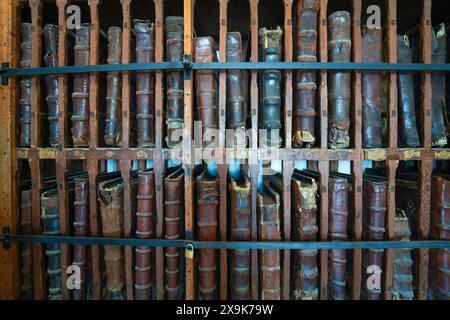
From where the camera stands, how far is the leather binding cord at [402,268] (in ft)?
5.72

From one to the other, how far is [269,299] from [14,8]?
9.92ft

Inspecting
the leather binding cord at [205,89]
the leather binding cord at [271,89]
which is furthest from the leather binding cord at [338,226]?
the leather binding cord at [205,89]

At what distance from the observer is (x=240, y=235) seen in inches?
67.7

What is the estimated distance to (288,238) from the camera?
1703 millimetres

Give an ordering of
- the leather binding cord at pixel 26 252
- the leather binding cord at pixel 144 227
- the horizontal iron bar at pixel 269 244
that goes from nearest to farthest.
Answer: the horizontal iron bar at pixel 269 244
the leather binding cord at pixel 144 227
the leather binding cord at pixel 26 252

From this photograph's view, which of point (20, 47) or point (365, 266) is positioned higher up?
point (20, 47)

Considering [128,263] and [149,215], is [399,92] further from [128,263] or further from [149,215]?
[128,263]

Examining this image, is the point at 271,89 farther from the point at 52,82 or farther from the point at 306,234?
the point at 52,82

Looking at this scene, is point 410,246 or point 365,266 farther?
point 365,266

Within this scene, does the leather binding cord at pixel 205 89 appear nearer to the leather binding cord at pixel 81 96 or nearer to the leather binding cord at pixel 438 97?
the leather binding cord at pixel 81 96

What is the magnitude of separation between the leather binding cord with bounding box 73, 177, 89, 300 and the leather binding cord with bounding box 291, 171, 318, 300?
1.63m

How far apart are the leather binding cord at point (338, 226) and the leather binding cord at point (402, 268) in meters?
0.41

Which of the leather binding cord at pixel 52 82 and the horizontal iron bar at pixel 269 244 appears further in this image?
the leather binding cord at pixel 52 82

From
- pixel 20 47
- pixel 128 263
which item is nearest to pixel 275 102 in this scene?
pixel 128 263
